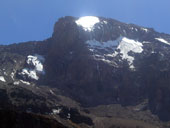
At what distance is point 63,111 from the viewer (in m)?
186

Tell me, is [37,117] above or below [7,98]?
below

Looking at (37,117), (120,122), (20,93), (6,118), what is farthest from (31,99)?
(6,118)

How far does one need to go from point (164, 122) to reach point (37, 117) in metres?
94.5

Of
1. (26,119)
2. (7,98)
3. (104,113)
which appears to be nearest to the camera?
(26,119)

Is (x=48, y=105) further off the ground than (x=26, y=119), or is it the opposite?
(x=48, y=105)

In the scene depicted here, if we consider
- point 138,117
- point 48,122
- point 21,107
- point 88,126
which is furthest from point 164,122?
point 48,122

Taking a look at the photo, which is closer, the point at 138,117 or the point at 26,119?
the point at 26,119

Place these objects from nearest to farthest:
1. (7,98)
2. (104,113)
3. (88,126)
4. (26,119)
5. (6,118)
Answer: (6,118) → (26,119) → (88,126) → (7,98) → (104,113)

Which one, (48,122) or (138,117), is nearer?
(48,122)

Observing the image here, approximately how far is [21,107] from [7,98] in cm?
1292

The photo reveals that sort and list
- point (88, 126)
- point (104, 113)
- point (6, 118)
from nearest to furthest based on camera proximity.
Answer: point (6, 118) → point (88, 126) → point (104, 113)

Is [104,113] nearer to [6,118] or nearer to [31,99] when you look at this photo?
[31,99]

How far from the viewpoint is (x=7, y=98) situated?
608 ft

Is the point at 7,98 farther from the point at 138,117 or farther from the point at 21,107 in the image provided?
the point at 138,117
